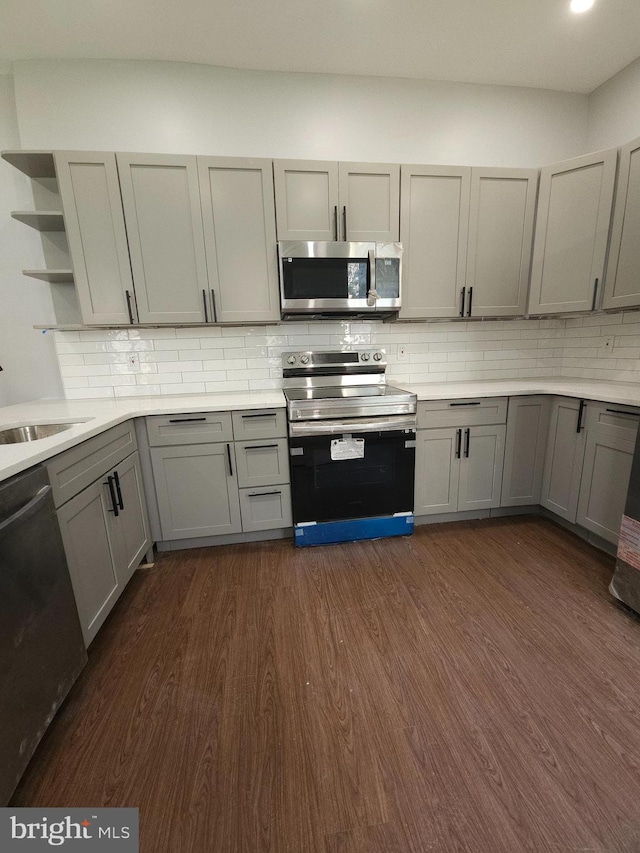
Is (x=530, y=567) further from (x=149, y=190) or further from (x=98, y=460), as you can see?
(x=149, y=190)

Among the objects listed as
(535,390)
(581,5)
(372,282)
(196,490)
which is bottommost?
(196,490)

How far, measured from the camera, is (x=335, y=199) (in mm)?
2291

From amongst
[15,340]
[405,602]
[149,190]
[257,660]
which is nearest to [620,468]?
[405,602]

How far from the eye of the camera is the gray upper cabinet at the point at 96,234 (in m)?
2.08

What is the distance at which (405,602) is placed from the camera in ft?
5.98

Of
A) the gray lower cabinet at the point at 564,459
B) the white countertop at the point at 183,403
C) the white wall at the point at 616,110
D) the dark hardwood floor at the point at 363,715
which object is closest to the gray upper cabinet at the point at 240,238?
the white countertop at the point at 183,403

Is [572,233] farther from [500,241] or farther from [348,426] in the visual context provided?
[348,426]

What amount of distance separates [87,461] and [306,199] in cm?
201

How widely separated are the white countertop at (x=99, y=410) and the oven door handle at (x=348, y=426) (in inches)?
7.4

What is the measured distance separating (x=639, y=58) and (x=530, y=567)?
11.0ft

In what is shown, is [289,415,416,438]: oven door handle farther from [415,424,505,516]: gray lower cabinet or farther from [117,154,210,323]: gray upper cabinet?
[117,154,210,323]: gray upper cabinet

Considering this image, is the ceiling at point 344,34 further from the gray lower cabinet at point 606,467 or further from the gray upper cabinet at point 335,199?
the gray lower cabinet at point 606,467

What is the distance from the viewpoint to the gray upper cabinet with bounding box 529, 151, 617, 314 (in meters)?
2.24

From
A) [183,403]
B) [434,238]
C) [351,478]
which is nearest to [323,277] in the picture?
[434,238]
